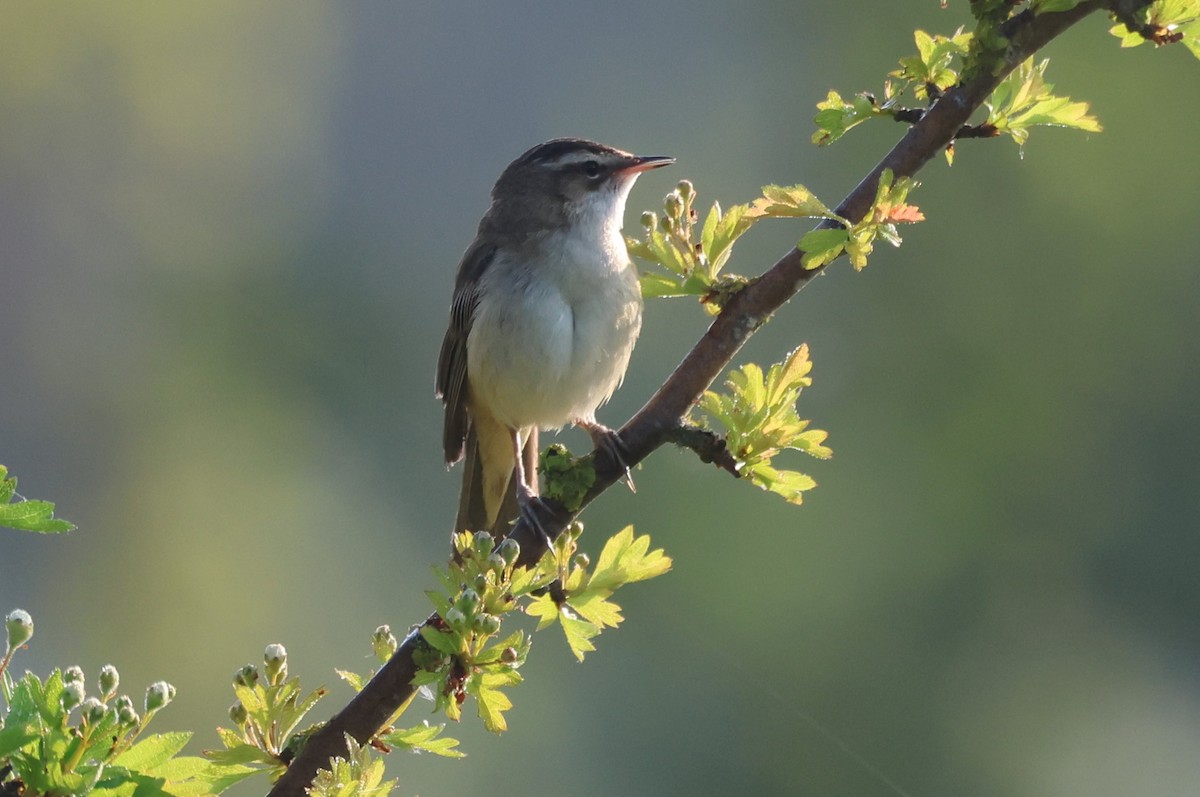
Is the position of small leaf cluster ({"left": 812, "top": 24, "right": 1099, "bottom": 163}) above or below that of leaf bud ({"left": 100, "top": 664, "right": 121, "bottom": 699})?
above

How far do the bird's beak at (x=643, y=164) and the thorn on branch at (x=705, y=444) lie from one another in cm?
196

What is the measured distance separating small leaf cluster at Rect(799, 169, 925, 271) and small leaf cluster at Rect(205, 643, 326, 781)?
2.50 feet

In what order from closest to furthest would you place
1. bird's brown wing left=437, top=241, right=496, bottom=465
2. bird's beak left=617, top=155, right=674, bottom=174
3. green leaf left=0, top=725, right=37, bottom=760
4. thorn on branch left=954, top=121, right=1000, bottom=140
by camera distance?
1. green leaf left=0, top=725, right=37, bottom=760
2. thorn on branch left=954, top=121, right=1000, bottom=140
3. bird's beak left=617, top=155, right=674, bottom=174
4. bird's brown wing left=437, top=241, right=496, bottom=465

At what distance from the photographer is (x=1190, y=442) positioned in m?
13.9

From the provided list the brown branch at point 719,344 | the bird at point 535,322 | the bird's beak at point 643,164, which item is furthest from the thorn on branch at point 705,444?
the bird's beak at point 643,164

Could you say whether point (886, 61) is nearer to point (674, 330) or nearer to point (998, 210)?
point (998, 210)

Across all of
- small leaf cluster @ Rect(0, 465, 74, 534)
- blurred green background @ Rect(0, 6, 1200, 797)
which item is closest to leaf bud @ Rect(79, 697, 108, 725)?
small leaf cluster @ Rect(0, 465, 74, 534)

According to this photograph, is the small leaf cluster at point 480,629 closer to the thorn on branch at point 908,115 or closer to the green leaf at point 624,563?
the green leaf at point 624,563

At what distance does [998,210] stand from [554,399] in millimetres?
13361

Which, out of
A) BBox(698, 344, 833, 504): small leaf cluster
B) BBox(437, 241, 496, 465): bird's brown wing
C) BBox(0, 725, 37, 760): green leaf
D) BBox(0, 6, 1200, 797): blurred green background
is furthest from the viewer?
BBox(0, 6, 1200, 797): blurred green background

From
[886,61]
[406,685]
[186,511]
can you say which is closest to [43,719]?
[406,685]

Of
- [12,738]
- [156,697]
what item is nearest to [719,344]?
[156,697]

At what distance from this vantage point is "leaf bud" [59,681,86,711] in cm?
118

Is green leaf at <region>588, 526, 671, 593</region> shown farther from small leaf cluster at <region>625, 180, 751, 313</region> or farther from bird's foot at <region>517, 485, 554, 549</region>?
small leaf cluster at <region>625, 180, 751, 313</region>
